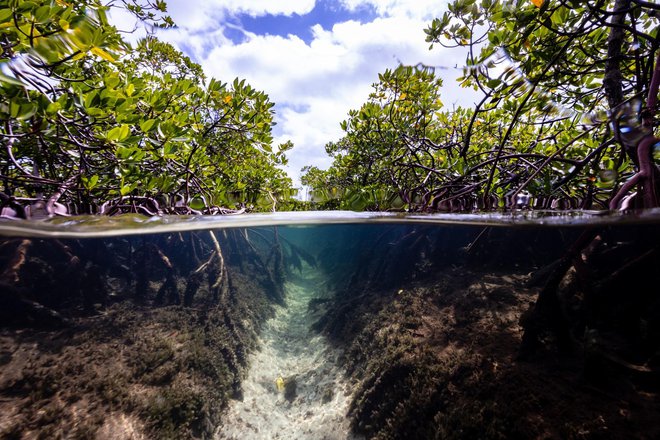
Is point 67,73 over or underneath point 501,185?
over

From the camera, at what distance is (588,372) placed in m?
2.06

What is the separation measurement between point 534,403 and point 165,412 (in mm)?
3593

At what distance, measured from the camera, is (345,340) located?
3.64m

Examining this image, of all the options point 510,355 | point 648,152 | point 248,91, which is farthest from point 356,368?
point 248,91

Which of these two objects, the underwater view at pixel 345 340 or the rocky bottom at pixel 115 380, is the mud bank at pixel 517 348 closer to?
the underwater view at pixel 345 340

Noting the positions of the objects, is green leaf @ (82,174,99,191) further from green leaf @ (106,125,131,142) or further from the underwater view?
green leaf @ (106,125,131,142)

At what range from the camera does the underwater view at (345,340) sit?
6.73 ft

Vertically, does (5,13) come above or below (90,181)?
above

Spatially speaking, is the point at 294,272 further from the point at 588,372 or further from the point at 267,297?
the point at 588,372

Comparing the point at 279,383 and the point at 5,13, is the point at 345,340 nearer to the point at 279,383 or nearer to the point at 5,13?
the point at 279,383

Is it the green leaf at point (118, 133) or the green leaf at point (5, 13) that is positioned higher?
the green leaf at point (5, 13)

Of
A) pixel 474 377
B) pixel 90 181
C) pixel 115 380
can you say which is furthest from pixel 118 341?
pixel 474 377

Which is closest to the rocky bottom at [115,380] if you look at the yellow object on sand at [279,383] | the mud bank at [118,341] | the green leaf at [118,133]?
the mud bank at [118,341]

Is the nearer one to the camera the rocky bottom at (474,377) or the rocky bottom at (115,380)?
the rocky bottom at (474,377)
